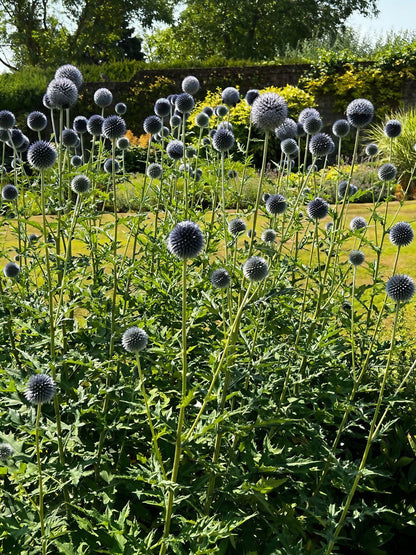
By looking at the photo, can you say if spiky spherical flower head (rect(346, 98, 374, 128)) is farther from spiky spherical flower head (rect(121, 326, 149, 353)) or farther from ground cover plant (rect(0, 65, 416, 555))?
spiky spherical flower head (rect(121, 326, 149, 353))

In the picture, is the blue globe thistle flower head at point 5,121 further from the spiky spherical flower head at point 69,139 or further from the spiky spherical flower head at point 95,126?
the spiky spherical flower head at point 95,126

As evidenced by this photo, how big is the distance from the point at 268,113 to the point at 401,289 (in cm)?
84

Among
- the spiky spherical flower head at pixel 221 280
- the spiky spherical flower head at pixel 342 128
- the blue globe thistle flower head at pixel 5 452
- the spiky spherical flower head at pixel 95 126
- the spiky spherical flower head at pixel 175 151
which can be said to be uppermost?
the spiky spherical flower head at pixel 342 128

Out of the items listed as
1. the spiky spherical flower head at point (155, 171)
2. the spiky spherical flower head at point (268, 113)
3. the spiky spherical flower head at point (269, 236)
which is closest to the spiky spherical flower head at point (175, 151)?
the spiky spherical flower head at point (155, 171)

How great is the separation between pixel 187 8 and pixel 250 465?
31305 mm

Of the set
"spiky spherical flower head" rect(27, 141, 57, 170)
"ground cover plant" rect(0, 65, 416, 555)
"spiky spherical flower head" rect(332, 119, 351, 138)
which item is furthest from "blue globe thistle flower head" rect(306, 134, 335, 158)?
"spiky spherical flower head" rect(27, 141, 57, 170)

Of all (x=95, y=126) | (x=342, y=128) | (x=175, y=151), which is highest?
(x=342, y=128)

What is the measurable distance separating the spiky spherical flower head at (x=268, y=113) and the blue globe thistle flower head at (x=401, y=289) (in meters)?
0.76

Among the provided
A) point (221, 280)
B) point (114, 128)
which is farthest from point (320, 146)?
point (221, 280)

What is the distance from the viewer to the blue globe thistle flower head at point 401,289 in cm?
213

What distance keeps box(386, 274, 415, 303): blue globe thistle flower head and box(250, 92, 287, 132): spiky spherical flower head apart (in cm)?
76

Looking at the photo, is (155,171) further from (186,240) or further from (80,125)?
(186,240)

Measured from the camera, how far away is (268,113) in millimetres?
1927

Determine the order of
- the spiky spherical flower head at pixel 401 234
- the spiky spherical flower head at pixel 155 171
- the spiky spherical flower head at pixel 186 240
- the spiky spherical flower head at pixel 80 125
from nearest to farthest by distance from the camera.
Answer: the spiky spherical flower head at pixel 186 240
the spiky spherical flower head at pixel 401 234
the spiky spherical flower head at pixel 155 171
the spiky spherical flower head at pixel 80 125
